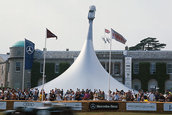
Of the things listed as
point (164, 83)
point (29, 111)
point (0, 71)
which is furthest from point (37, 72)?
point (29, 111)

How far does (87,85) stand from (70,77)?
235cm

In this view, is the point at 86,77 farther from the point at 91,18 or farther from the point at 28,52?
the point at 91,18

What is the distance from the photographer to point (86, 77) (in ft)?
113

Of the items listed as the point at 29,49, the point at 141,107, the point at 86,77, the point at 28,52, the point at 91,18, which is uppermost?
the point at 91,18

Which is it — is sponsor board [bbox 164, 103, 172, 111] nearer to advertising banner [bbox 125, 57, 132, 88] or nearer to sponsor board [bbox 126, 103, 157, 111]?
sponsor board [bbox 126, 103, 157, 111]

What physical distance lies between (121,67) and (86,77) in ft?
72.7

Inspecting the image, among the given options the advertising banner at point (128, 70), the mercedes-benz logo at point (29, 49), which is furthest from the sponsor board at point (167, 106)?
the advertising banner at point (128, 70)

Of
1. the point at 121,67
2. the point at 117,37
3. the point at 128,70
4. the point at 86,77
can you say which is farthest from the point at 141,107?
the point at 121,67

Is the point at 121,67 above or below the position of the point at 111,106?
above

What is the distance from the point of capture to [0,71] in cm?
6788

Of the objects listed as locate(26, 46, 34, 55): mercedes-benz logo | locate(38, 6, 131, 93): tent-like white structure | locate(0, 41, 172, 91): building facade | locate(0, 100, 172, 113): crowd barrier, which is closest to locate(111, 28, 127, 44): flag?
locate(38, 6, 131, 93): tent-like white structure

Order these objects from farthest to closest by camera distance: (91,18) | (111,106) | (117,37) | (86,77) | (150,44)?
1. (150,44)
2. (91,18)
3. (86,77)
4. (117,37)
5. (111,106)

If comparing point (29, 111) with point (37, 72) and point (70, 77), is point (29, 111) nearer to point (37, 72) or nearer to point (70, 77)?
point (70, 77)

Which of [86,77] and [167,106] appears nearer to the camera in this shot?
[167,106]
